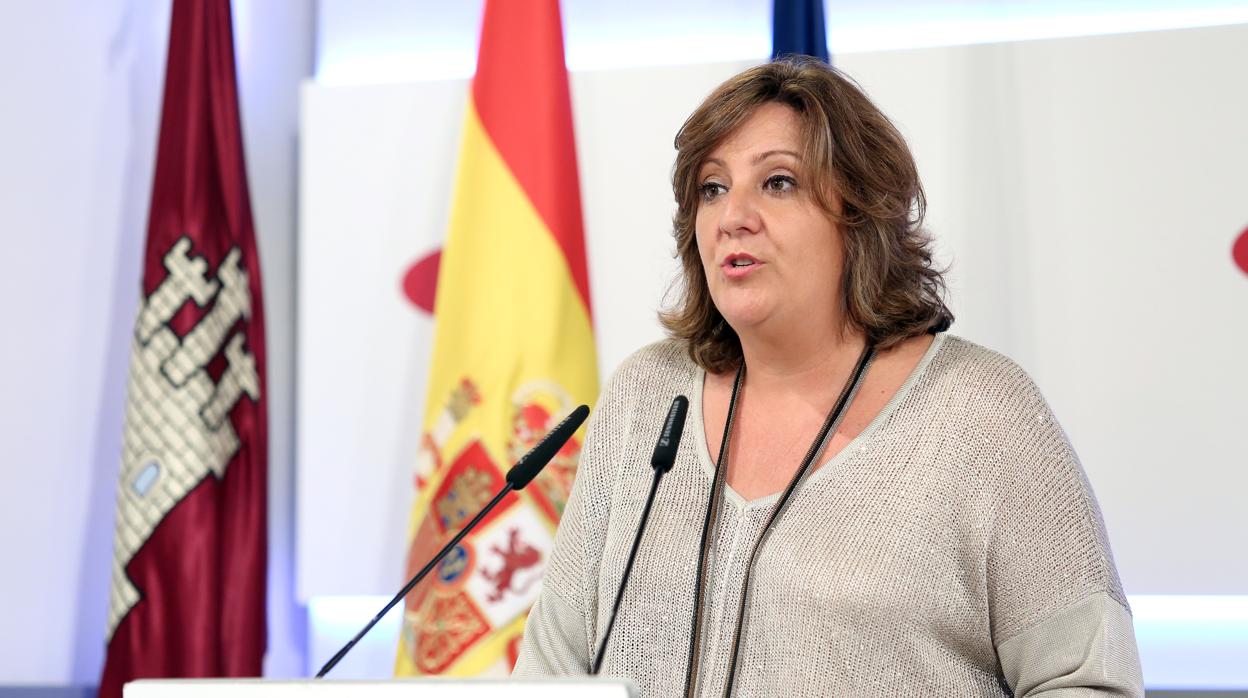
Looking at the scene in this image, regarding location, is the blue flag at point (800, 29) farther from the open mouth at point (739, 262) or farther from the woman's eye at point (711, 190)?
the open mouth at point (739, 262)

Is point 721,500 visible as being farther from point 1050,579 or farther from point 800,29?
point 800,29

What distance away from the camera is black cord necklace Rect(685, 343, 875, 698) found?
169 centimetres

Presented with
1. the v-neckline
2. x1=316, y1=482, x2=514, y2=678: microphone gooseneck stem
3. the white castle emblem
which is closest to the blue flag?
the v-neckline

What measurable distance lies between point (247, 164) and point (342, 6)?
0.51 meters

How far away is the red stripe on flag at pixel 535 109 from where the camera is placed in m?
2.87

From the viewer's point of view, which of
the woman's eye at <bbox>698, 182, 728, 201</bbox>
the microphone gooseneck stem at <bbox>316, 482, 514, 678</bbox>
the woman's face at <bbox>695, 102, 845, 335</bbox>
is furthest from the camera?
the woman's eye at <bbox>698, 182, 728, 201</bbox>

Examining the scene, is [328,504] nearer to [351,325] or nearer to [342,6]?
[351,325]

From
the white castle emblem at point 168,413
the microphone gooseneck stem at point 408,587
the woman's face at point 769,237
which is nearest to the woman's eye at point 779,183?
the woman's face at point 769,237

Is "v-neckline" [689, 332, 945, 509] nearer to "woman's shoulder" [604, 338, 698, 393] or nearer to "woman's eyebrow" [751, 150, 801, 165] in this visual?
"woman's shoulder" [604, 338, 698, 393]

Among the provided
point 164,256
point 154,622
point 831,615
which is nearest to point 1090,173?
point 831,615

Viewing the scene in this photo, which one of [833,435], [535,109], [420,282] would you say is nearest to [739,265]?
[833,435]

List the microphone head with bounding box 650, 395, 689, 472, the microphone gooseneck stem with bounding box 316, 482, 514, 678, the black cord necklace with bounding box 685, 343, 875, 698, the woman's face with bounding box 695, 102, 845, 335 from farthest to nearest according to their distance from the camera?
1. the woman's face with bounding box 695, 102, 845, 335
2. the black cord necklace with bounding box 685, 343, 875, 698
3. the microphone head with bounding box 650, 395, 689, 472
4. the microphone gooseneck stem with bounding box 316, 482, 514, 678

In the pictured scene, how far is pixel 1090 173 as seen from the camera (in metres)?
2.87

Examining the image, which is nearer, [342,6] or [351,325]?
[351,325]
